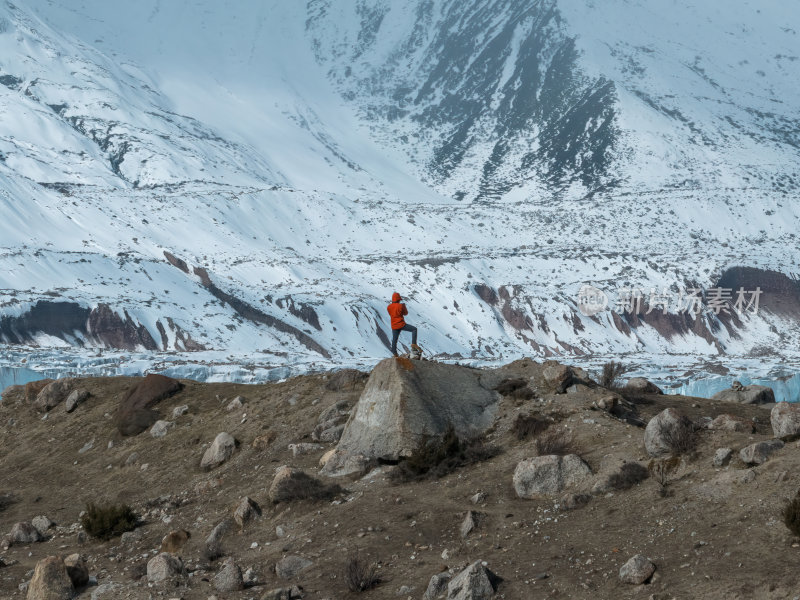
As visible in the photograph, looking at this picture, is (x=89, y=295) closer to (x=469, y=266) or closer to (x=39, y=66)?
(x=469, y=266)

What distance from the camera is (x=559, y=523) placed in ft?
38.5

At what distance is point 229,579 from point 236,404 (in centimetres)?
866

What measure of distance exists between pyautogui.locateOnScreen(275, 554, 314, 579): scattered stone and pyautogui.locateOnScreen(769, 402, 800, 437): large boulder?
6.41m

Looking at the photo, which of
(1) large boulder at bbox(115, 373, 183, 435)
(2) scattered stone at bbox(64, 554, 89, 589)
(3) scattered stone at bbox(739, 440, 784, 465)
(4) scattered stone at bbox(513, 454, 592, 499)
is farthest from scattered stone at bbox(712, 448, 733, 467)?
(1) large boulder at bbox(115, 373, 183, 435)

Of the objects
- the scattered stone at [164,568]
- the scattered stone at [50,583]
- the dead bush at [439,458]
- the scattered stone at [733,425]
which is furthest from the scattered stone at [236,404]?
the scattered stone at [733,425]

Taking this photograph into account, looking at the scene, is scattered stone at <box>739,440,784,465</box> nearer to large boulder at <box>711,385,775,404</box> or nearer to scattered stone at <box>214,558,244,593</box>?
scattered stone at <box>214,558,244,593</box>

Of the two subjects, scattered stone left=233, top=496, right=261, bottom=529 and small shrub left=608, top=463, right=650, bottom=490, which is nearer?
small shrub left=608, top=463, right=650, bottom=490

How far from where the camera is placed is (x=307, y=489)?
14.0m

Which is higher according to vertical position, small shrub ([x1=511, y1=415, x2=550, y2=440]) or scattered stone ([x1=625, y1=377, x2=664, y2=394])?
small shrub ([x1=511, y1=415, x2=550, y2=440])

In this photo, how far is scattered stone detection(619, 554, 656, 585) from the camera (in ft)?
32.2

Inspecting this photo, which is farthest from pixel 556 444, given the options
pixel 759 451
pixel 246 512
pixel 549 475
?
pixel 246 512

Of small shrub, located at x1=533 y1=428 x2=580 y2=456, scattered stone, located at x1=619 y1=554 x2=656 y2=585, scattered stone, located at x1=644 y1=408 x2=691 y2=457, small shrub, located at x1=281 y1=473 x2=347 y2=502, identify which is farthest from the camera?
small shrub, located at x1=281 y1=473 x2=347 y2=502

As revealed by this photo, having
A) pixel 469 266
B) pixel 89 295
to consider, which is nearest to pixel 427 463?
pixel 89 295

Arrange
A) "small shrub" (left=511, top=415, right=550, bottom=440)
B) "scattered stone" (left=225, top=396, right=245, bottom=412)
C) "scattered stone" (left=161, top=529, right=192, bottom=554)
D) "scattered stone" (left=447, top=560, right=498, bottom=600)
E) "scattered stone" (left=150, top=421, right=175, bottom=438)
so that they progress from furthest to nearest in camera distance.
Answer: "scattered stone" (left=225, top=396, right=245, bottom=412) < "scattered stone" (left=150, top=421, right=175, bottom=438) < "small shrub" (left=511, top=415, right=550, bottom=440) < "scattered stone" (left=161, top=529, right=192, bottom=554) < "scattered stone" (left=447, top=560, right=498, bottom=600)
